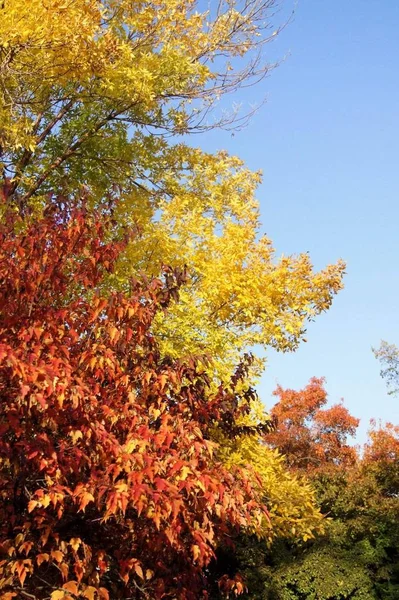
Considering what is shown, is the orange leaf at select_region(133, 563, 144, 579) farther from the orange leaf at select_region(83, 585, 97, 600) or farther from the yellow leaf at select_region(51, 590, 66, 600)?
the yellow leaf at select_region(51, 590, 66, 600)

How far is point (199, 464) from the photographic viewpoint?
5.20 metres

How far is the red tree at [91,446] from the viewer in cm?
452

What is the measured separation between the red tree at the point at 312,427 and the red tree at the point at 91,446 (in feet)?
104

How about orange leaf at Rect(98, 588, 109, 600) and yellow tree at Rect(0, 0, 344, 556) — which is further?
yellow tree at Rect(0, 0, 344, 556)

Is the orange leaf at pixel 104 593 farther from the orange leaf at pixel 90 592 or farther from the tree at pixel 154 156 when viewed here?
the tree at pixel 154 156

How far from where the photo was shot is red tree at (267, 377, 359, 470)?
37.5 metres

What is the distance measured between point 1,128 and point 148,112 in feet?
10.1

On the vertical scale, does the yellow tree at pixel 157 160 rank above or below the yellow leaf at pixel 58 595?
above

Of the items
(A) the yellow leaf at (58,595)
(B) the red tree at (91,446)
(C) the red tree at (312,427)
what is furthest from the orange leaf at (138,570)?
(C) the red tree at (312,427)

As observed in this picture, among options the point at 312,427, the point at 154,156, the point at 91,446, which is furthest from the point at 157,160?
the point at 312,427

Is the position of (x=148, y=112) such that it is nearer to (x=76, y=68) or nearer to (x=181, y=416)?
(x=76, y=68)

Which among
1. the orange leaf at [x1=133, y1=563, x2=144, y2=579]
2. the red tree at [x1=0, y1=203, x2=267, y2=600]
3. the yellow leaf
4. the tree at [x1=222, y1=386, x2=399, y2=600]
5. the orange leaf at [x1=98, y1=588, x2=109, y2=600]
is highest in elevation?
the tree at [x1=222, y1=386, x2=399, y2=600]

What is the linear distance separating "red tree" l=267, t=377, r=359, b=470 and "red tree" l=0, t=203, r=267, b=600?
31.8 metres

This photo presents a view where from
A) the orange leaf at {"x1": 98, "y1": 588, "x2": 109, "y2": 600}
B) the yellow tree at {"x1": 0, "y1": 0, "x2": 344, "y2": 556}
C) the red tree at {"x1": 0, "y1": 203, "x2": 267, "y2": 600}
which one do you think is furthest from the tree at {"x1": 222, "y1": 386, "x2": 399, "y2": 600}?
the orange leaf at {"x1": 98, "y1": 588, "x2": 109, "y2": 600}
